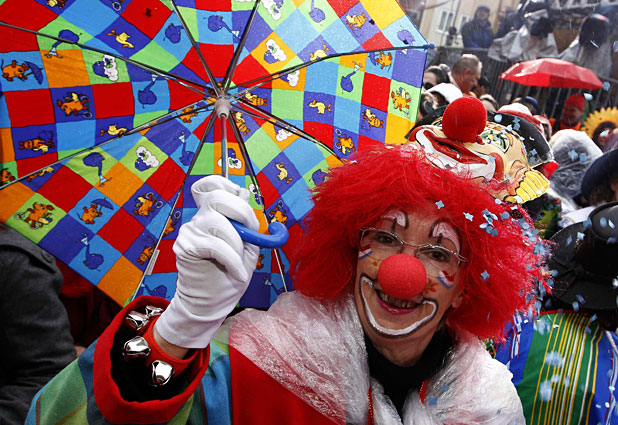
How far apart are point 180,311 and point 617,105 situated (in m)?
6.49

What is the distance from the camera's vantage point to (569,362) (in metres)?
1.94

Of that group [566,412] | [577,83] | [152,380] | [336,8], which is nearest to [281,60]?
[336,8]

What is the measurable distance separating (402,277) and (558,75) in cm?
555

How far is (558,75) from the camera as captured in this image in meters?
6.05

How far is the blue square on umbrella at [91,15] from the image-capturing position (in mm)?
1509

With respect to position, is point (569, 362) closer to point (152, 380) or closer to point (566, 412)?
point (566, 412)

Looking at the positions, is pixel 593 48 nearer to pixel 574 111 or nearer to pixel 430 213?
pixel 574 111

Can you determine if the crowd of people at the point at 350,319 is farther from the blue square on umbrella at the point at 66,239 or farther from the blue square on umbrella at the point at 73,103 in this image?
the blue square on umbrella at the point at 73,103

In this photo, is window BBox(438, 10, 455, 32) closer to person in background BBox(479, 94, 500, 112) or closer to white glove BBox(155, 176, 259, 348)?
person in background BBox(479, 94, 500, 112)

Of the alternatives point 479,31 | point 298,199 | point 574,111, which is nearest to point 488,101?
point 574,111

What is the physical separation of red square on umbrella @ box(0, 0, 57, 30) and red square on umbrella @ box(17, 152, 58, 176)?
1.16 feet

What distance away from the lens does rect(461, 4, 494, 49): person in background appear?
314 inches

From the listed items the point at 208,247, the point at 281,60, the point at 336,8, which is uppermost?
the point at 336,8

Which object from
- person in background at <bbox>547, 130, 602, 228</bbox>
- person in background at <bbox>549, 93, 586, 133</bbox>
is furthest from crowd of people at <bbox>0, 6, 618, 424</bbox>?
person in background at <bbox>549, 93, 586, 133</bbox>
